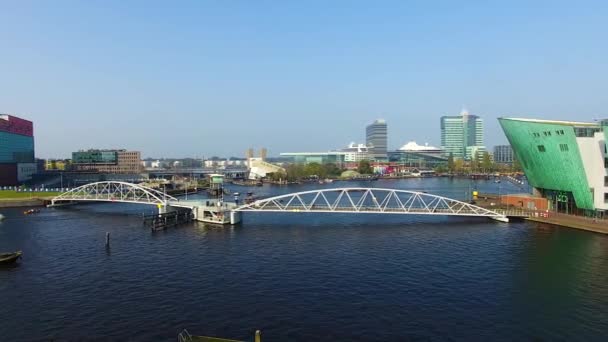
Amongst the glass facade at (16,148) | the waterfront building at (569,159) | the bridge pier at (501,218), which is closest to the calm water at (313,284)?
the bridge pier at (501,218)

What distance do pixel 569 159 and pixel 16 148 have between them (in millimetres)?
174390

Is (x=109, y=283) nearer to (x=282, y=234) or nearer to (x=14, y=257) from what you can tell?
(x=14, y=257)

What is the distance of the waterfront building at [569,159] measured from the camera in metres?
65.2

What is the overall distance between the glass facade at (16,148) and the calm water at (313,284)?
94568 millimetres

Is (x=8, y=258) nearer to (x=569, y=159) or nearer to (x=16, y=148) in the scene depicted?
(x=569, y=159)

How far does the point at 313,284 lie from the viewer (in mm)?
40875

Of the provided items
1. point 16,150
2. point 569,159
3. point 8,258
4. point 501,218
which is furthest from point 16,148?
Answer: point 569,159

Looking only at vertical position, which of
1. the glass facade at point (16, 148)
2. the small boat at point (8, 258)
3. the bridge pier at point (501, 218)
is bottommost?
the small boat at point (8, 258)

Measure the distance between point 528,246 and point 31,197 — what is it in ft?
400

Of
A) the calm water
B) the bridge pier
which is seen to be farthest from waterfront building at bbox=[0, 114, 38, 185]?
the bridge pier

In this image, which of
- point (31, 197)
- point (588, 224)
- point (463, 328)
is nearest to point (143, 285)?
point (463, 328)

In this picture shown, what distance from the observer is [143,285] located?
4119 cm

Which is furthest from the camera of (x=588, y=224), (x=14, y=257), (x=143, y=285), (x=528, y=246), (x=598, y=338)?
(x=588, y=224)

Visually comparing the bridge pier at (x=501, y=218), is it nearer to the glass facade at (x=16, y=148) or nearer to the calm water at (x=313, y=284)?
the calm water at (x=313, y=284)
